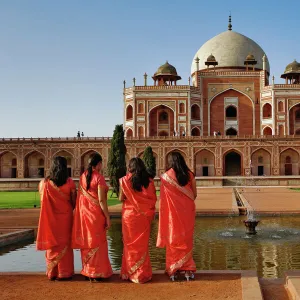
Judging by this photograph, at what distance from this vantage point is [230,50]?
3550cm

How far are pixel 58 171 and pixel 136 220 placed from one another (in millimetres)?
849

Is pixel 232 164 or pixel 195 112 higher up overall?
pixel 195 112

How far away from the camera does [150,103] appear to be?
1258 inches

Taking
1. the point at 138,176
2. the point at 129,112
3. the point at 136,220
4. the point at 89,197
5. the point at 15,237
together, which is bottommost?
the point at 15,237

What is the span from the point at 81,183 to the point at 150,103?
27.6 meters

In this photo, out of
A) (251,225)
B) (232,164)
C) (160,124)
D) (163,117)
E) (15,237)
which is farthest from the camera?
(163,117)

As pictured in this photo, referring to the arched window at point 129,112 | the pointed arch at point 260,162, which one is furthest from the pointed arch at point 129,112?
the pointed arch at point 260,162

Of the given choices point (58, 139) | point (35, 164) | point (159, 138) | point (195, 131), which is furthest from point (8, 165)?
point (195, 131)

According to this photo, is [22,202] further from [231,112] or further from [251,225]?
[231,112]

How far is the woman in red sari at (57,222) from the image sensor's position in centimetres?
452

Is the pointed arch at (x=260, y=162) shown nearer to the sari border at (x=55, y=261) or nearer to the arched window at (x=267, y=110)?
the arched window at (x=267, y=110)

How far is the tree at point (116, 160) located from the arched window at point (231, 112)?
46.3 ft

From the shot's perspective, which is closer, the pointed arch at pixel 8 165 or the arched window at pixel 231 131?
the pointed arch at pixel 8 165

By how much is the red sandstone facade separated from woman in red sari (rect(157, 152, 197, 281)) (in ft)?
79.1
